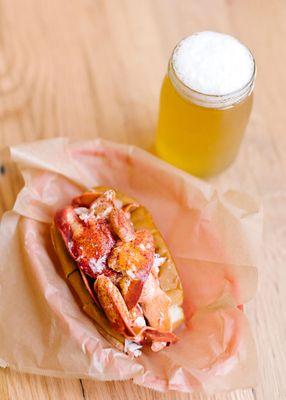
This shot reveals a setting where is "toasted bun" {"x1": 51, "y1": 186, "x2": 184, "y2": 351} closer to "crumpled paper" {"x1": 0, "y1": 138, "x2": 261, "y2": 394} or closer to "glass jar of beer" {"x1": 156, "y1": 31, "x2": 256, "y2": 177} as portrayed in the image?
"crumpled paper" {"x1": 0, "y1": 138, "x2": 261, "y2": 394}

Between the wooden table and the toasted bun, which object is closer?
the toasted bun

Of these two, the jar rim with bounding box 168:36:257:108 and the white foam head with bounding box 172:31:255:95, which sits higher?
the white foam head with bounding box 172:31:255:95

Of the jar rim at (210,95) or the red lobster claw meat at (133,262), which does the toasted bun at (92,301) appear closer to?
the red lobster claw meat at (133,262)

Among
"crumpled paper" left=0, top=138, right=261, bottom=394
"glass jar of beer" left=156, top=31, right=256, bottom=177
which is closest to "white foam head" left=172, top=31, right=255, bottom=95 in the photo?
"glass jar of beer" left=156, top=31, right=256, bottom=177

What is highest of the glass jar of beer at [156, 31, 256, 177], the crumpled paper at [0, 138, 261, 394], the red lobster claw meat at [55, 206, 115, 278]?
the glass jar of beer at [156, 31, 256, 177]

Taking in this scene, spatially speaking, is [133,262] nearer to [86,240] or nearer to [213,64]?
[86,240]

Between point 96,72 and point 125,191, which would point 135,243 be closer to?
point 125,191

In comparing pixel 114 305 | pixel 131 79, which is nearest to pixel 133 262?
pixel 114 305

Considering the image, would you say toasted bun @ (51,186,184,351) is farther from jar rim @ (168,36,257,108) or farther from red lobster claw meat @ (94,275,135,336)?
jar rim @ (168,36,257,108)
